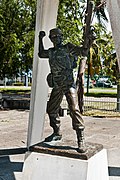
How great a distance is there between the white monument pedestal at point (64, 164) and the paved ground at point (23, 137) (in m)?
1.03

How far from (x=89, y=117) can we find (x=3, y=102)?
5.09 m

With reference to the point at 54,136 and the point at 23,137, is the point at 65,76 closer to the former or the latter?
the point at 54,136

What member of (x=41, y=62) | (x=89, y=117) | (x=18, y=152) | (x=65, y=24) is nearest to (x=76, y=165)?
(x=41, y=62)

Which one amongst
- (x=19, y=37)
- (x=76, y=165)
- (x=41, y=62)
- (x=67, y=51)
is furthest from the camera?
(x=19, y=37)

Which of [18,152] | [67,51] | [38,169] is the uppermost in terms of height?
[67,51]

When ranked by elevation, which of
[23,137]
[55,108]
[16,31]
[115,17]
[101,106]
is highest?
[16,31]

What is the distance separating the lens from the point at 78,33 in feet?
47.3

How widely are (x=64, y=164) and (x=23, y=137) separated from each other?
16.2ft

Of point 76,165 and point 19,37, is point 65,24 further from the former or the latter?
point 76,165

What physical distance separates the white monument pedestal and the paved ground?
3.38 ft

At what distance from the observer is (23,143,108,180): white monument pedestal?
13.0 ft

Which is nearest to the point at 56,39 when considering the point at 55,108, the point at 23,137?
the point at 55,108

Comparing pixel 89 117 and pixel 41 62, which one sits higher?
pixel 41 62

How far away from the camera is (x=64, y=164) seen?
159 inches
